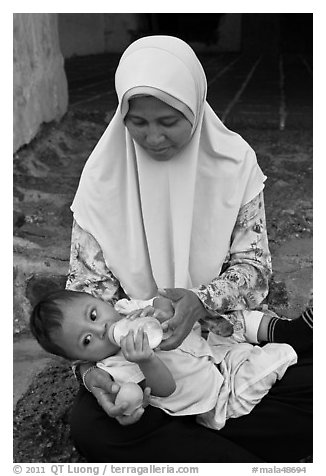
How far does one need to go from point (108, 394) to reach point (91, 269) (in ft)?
1.30

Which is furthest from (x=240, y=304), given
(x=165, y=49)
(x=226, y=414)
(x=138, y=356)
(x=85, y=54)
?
(x=85, y=54)

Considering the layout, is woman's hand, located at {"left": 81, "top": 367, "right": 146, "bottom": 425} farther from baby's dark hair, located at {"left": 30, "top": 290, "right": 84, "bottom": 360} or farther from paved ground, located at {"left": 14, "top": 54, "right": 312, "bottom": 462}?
paved ground, located at {"left": 14, "top": 54, "right": 312, "bottom": 462}

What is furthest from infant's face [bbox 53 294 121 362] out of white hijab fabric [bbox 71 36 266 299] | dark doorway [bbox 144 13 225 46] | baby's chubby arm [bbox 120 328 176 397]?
dark doorway [bbox 144 13 225 46]

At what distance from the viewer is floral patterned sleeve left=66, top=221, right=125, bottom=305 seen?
1.97 metres

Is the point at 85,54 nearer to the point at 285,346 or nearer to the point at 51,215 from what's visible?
the point at 51,215

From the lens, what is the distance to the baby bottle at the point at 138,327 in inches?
64.2

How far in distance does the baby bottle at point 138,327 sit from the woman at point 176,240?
3.1 inches

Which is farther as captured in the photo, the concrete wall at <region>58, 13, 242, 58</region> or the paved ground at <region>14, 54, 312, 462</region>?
the concrete wall at <region>58, 13, 242, 58</region>

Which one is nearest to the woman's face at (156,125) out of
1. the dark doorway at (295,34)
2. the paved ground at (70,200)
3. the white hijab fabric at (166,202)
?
the white hijab fabric at (166,202)

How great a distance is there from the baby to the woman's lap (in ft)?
0.11

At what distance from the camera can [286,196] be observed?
3.82 m

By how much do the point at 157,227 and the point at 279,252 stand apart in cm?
128

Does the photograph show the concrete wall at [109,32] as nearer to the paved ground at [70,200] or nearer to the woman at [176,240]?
the paved ground at [70,200]

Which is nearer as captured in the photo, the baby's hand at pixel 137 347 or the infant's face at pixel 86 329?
the baby's hand at pixel 137 347
